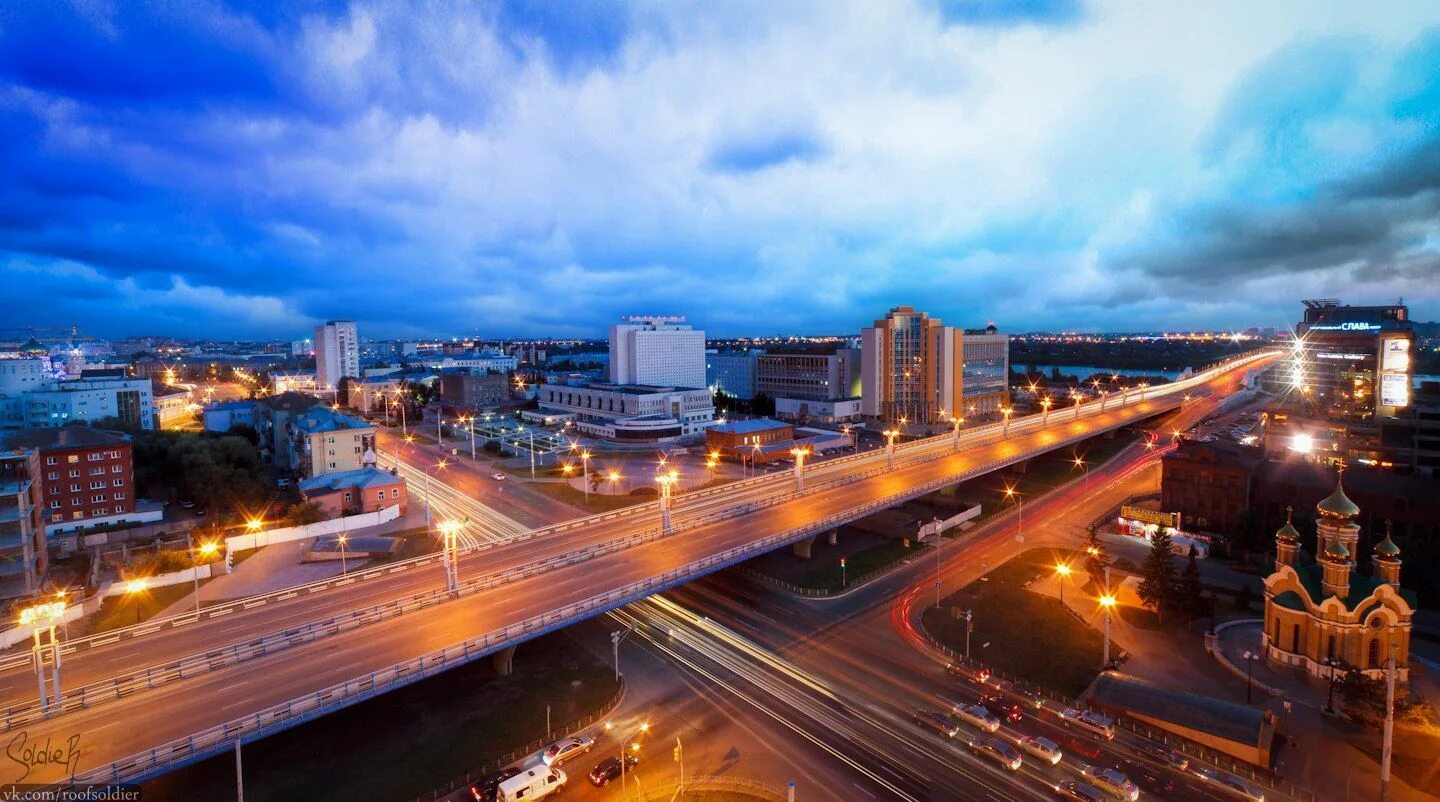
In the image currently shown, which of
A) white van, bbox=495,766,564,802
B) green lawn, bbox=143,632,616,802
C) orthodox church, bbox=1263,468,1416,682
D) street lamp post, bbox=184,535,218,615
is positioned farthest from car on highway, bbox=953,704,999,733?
street lamp post, bbox=184,535,218,615

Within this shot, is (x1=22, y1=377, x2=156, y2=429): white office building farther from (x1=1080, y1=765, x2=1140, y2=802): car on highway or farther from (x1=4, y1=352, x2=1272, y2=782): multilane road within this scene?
(x1=1080, y1=765, x2=1140, y2=802): car on highway

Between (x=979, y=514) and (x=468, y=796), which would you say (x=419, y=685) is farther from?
(x=979, y=514)

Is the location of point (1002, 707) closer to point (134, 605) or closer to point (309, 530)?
point (134, 605)

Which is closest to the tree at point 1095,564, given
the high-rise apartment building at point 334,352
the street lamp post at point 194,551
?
the street lamp post at point 194,551

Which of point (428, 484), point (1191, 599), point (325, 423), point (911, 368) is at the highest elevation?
point (911, 368)

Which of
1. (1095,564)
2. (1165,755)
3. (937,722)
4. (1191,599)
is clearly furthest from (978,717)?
(1095,564)

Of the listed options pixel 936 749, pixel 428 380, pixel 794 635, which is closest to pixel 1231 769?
pixel 936 749

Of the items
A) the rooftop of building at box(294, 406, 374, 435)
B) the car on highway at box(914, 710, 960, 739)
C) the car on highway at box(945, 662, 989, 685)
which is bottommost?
the car on highway at box(914, 710, 960, 739)

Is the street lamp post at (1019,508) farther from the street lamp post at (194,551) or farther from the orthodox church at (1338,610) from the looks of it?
the street lamp post at (194,551)
